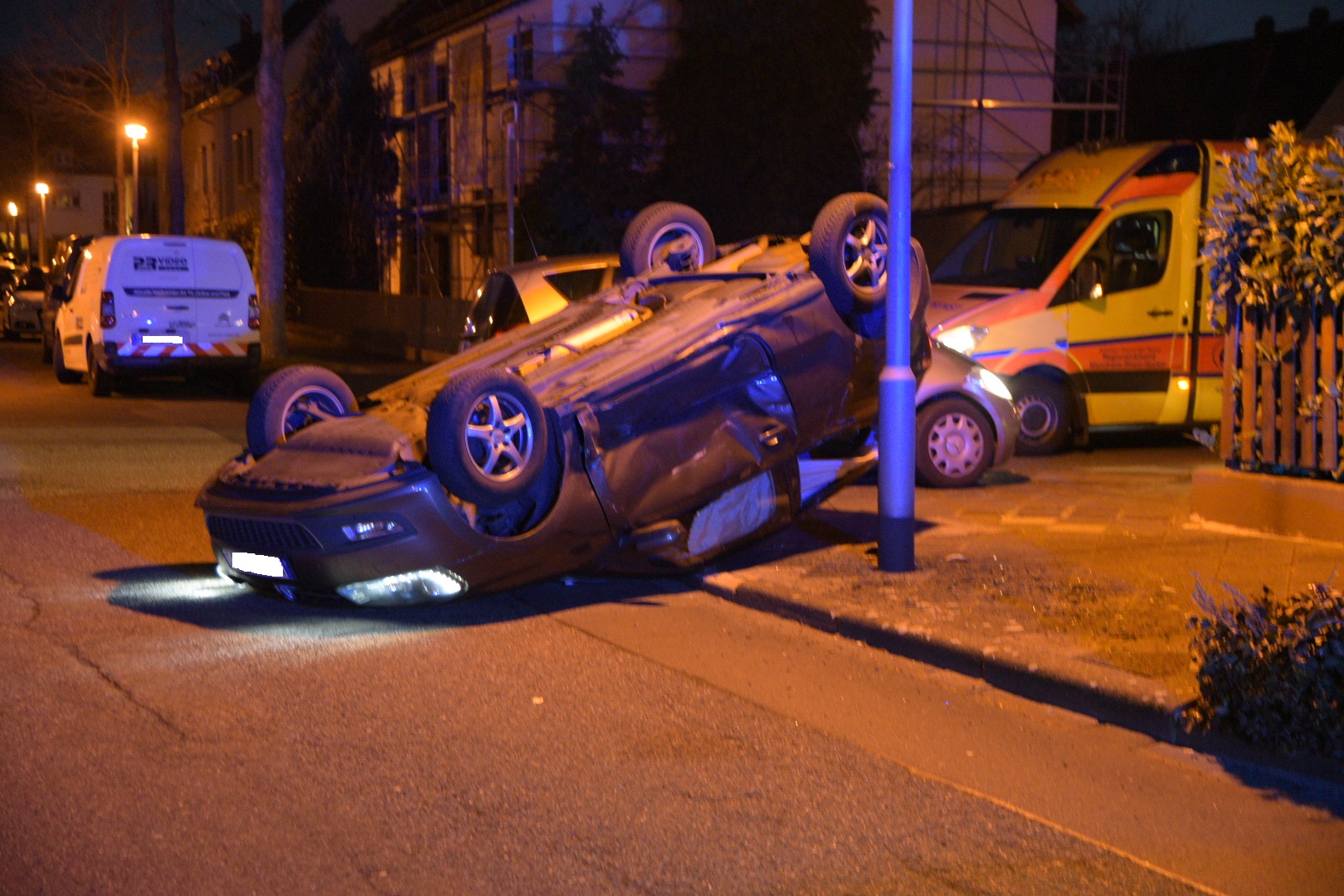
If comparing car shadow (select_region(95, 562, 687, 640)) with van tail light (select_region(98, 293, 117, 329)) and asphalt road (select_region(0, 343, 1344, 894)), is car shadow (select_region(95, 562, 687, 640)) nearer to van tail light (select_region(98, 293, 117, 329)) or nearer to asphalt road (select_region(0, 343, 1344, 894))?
A: asphalt road (select_region(0, 343, 1344, 894))

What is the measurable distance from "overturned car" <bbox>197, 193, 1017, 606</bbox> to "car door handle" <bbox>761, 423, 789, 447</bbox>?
0.03 feet

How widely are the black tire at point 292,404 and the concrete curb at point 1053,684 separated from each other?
261 centimetres

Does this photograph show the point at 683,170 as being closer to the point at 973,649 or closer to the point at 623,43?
the point at 623,43

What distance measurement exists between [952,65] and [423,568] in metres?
25.2

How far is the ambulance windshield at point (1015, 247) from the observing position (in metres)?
13.2

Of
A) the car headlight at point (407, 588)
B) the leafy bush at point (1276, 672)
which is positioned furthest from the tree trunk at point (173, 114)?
the leafy bush at point (1276, 672)

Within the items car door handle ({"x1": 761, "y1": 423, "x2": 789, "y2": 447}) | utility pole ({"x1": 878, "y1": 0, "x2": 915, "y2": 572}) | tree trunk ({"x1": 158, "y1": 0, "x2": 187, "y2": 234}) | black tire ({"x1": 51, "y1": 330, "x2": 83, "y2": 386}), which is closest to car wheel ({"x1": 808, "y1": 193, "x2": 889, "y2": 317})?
utility pole ({"x1": 878, "y1": 0, "x2": 915, "y2": 572})

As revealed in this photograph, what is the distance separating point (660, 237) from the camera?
932cm

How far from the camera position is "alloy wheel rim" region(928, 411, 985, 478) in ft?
36.3

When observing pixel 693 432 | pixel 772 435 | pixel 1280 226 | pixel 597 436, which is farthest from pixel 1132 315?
pixel 597 436

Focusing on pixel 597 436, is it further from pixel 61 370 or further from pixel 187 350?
pixel 61 370

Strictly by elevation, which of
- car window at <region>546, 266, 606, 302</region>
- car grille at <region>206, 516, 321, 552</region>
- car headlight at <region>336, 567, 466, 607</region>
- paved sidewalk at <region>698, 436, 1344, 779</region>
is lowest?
paved sidewalk at <region>698, 436, 1344, 779</region>

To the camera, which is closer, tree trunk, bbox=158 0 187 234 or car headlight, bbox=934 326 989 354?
car headlight, bbox=934 326 989 354

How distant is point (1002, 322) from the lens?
12789mm
